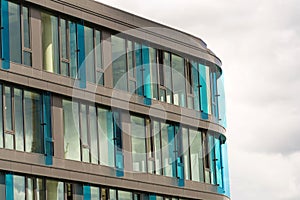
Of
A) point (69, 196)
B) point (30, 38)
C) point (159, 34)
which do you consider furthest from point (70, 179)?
point (159, 34)

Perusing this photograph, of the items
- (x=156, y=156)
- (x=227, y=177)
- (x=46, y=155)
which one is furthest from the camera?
(x=227, y=177)

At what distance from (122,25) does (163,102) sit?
446 centimetres

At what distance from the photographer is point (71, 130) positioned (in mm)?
43750

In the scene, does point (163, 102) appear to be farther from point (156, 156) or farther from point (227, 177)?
point (227, 177)

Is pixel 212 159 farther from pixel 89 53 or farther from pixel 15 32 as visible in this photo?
pixel 15 32

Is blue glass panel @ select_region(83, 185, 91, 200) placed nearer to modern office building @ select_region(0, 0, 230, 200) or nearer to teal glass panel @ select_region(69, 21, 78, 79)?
modern office building @ select_region(0, 0, 230, 200)

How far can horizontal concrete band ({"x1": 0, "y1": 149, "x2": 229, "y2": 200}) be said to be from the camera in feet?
132

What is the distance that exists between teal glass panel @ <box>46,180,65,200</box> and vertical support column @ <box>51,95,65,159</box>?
1.10 meters

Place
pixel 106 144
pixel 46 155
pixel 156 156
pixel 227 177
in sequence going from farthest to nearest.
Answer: pixel 227 177 → pixel 156 156 → pixel 106 144 → pixel 46 155

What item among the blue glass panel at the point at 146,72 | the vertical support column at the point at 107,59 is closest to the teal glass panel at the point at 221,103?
the blue glass panel at the point at 146,72

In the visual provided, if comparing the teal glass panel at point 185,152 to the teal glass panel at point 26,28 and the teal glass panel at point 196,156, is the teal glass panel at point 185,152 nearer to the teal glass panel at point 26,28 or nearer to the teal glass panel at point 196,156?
the teal glass panel at point 196,156

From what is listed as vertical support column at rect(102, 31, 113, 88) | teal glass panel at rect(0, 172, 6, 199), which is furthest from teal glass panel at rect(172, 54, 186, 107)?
teal glass panel at rect(0, 172, 6, 199)

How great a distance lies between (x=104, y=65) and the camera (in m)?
46.4

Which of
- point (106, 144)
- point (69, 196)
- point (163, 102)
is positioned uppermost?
point (163, 102)
